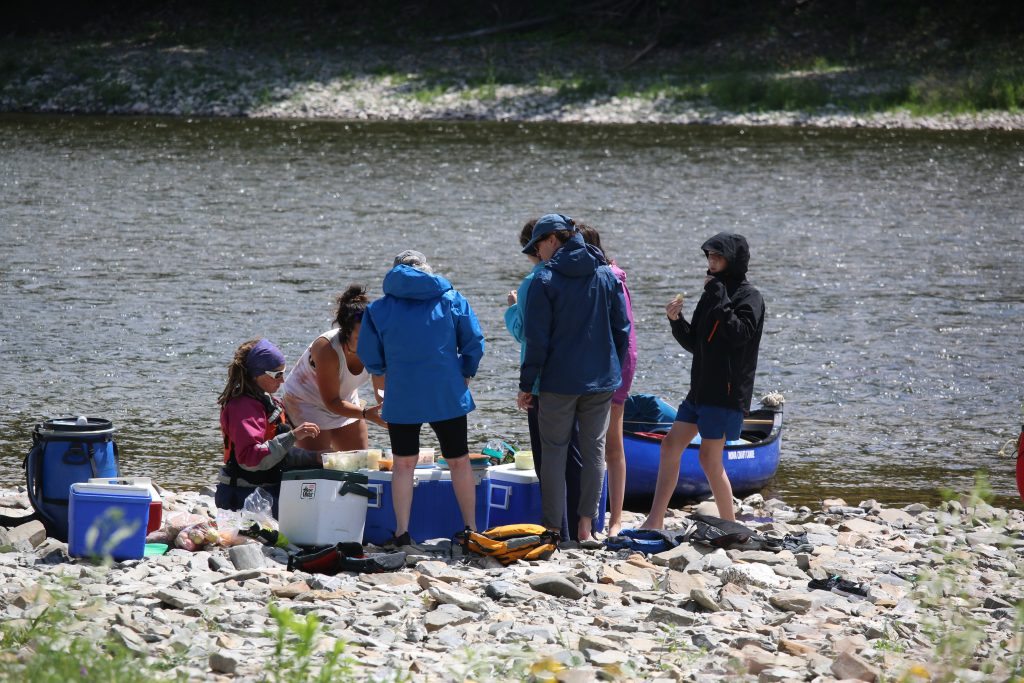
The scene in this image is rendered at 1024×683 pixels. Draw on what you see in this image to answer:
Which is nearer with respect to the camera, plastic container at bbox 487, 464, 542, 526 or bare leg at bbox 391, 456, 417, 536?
bare leg at bbox 391, 456, 417, 536

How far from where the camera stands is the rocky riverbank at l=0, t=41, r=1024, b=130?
40.5m

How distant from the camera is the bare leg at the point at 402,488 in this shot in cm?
707

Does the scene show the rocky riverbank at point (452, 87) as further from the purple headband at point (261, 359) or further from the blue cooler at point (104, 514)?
the blue cooler at point (104, 514)

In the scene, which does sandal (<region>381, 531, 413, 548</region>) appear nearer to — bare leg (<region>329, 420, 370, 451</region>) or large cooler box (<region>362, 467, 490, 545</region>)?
large cooler box (<region>362, 467, 490, 545</region>)

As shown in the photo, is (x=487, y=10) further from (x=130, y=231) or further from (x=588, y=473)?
(x=588, y=473)

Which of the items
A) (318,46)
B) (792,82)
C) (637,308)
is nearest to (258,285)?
(637,308)

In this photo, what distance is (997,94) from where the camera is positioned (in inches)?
1537

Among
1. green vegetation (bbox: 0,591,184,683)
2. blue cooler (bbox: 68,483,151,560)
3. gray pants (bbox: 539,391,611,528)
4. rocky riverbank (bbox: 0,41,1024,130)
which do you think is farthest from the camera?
rocky riverbank (bbox: 0,41,1024,130)

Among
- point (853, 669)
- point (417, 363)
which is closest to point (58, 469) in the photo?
point (417, 363)

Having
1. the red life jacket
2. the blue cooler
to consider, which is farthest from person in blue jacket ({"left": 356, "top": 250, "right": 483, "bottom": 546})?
the blue cooler

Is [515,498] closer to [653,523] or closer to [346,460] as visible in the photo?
[653,523]

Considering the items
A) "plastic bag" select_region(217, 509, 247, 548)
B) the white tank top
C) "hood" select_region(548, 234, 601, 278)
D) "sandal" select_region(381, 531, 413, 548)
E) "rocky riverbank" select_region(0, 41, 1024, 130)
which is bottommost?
"sandal" select_region(381, 531, 413, 548)

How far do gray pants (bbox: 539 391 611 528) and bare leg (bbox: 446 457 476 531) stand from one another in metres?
0.41

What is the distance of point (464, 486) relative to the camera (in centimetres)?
714
